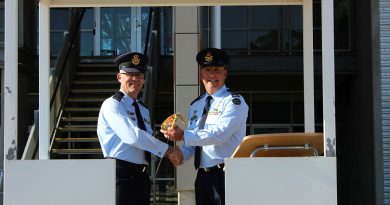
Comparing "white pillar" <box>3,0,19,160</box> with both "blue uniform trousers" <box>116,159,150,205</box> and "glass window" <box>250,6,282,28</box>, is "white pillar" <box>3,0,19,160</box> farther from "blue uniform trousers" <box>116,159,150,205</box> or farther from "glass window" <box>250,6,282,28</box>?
"glass window" <box>250,6,282,28</box>

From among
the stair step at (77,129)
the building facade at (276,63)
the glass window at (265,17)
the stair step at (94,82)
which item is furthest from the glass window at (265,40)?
the stair step at (77,129)

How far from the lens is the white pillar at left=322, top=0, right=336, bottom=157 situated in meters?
3.52

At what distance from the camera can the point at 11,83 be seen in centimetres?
361

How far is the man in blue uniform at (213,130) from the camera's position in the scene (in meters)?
3.98

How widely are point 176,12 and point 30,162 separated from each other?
4.59 m

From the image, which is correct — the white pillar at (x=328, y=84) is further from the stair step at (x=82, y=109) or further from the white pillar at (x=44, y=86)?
the stair step at (x=82, y=109)

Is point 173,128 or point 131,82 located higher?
point 131,82

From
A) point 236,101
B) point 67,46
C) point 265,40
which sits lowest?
point 236,101

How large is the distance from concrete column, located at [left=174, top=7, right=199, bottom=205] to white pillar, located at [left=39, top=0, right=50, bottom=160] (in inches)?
137

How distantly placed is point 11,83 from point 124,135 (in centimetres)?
84

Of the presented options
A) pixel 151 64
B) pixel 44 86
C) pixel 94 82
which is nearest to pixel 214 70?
pixel 44 86

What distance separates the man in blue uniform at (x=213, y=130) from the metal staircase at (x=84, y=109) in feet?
16.8

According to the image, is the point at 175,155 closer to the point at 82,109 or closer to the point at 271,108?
the point at 82,109

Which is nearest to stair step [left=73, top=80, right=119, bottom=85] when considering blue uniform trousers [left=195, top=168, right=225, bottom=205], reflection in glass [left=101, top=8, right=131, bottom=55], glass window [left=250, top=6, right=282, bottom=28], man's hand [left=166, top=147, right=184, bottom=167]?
reflection in glass [left=101, top=8, right=131, bottom=55]
